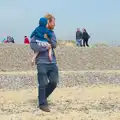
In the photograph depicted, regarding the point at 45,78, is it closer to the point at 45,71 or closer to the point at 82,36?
the point at 45,71

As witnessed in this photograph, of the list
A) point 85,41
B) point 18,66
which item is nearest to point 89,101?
point 18,66

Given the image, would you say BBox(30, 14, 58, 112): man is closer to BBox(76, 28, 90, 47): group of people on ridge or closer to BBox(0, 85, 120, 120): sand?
BBox(0, 85, 120, 120): sand

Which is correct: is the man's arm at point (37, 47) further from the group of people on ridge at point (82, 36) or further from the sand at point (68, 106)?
the group of people on ridge at point (82, 36)

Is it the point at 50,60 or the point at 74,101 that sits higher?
the point at 50,60

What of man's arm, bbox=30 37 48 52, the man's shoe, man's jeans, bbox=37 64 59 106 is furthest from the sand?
man's arm, bbox=30 37 48 52

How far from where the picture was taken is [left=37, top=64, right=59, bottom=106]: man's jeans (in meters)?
8.81

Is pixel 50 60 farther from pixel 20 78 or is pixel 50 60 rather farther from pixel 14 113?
pixel 20 78

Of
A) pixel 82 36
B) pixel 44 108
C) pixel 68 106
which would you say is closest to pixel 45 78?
pixel 44 108

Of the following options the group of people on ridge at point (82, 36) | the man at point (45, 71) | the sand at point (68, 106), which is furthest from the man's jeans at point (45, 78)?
the group of people on ridge at point (82, 36)

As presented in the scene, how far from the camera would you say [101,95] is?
11555 mm

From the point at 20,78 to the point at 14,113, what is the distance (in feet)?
31.4

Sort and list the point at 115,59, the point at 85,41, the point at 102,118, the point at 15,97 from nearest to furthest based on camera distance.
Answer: the point at 102,118 < the point at 15,97 < the point at 115,59 < the point at 85,41

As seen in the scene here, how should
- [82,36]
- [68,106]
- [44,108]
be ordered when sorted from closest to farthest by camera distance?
1. [44,108]
2. [68,106]
3. [82,36]

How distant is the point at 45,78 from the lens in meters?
8.82
